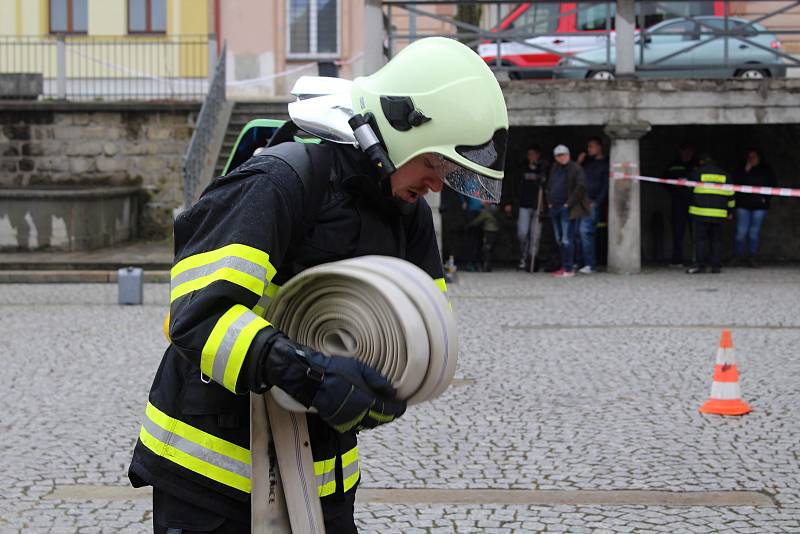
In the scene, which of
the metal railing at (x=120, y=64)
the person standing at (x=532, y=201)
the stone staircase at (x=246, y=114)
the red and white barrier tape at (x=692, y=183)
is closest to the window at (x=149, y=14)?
the metal railing at (x=120, y=64)

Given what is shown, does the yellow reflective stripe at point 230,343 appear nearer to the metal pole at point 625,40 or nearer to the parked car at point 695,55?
the metal pole at point 625,40

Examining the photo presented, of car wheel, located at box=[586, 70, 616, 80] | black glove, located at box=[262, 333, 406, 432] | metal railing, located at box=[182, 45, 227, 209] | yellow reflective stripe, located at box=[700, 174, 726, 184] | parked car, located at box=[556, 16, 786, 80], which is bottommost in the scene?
black glove, located at box=[262, 333, 406, 432]

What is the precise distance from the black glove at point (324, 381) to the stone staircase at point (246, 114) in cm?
1696

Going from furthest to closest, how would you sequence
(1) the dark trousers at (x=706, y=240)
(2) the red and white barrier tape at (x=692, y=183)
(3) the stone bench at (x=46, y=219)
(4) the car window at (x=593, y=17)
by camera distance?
(4) the car window at (x=593, y=17)
(3) the stone bench at (x=46, y=219)
(1) the dark trousers at (x=706, y=240)
(2) the red and white barrier tape at (x=692, y=183)

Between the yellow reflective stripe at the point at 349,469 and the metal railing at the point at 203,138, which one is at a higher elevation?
the metal railing at the point at 203,138

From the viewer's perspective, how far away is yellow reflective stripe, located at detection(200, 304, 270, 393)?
245 cm

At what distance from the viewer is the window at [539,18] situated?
18719 millimetres

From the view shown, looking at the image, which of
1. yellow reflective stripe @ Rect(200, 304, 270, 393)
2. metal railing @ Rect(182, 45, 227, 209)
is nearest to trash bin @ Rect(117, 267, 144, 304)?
metal railing @ Rect(182, 45, 227, 209)

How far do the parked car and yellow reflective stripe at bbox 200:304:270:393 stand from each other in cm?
1596

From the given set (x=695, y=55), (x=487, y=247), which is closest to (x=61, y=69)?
(x=487, y=247)

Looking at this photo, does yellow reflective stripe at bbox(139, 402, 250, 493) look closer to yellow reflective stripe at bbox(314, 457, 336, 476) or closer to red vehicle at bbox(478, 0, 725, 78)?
yellow reflective stripe at bbox(314, 457, 336, 476)

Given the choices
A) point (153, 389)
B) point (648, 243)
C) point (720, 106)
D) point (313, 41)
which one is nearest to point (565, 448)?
point (153, 389)

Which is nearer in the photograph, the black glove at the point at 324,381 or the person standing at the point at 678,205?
the black glove at the point at 324,381

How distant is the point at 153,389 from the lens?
2871 mm
